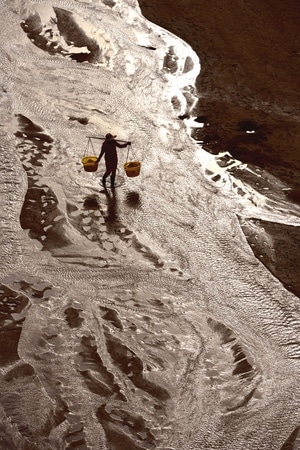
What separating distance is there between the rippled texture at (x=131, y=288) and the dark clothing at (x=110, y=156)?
0.20 metres

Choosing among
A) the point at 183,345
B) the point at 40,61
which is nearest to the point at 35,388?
the point at 183,345

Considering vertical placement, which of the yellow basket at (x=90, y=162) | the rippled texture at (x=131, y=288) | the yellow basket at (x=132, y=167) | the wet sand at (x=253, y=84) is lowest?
the rippled texture at (x=131, y=288)

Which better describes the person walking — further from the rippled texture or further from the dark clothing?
the rippled texture

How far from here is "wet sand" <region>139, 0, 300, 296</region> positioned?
1009 cm

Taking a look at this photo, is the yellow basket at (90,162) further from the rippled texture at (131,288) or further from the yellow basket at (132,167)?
the yellow basket at (132,167)

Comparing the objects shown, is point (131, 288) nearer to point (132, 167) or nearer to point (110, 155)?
point (132, 167)

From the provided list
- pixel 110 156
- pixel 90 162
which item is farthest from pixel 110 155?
pixel 90 162

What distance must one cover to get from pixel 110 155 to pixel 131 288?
2061 millimetres

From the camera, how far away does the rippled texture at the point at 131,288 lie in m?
7.69

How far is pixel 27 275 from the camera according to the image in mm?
9281

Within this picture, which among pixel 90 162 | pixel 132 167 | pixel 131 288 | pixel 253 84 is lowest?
pixel 131 288

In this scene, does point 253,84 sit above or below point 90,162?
above

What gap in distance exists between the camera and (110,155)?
10.4 meters

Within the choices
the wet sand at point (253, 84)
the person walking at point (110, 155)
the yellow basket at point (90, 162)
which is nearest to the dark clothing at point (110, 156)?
the person walking at point (110, 155)
